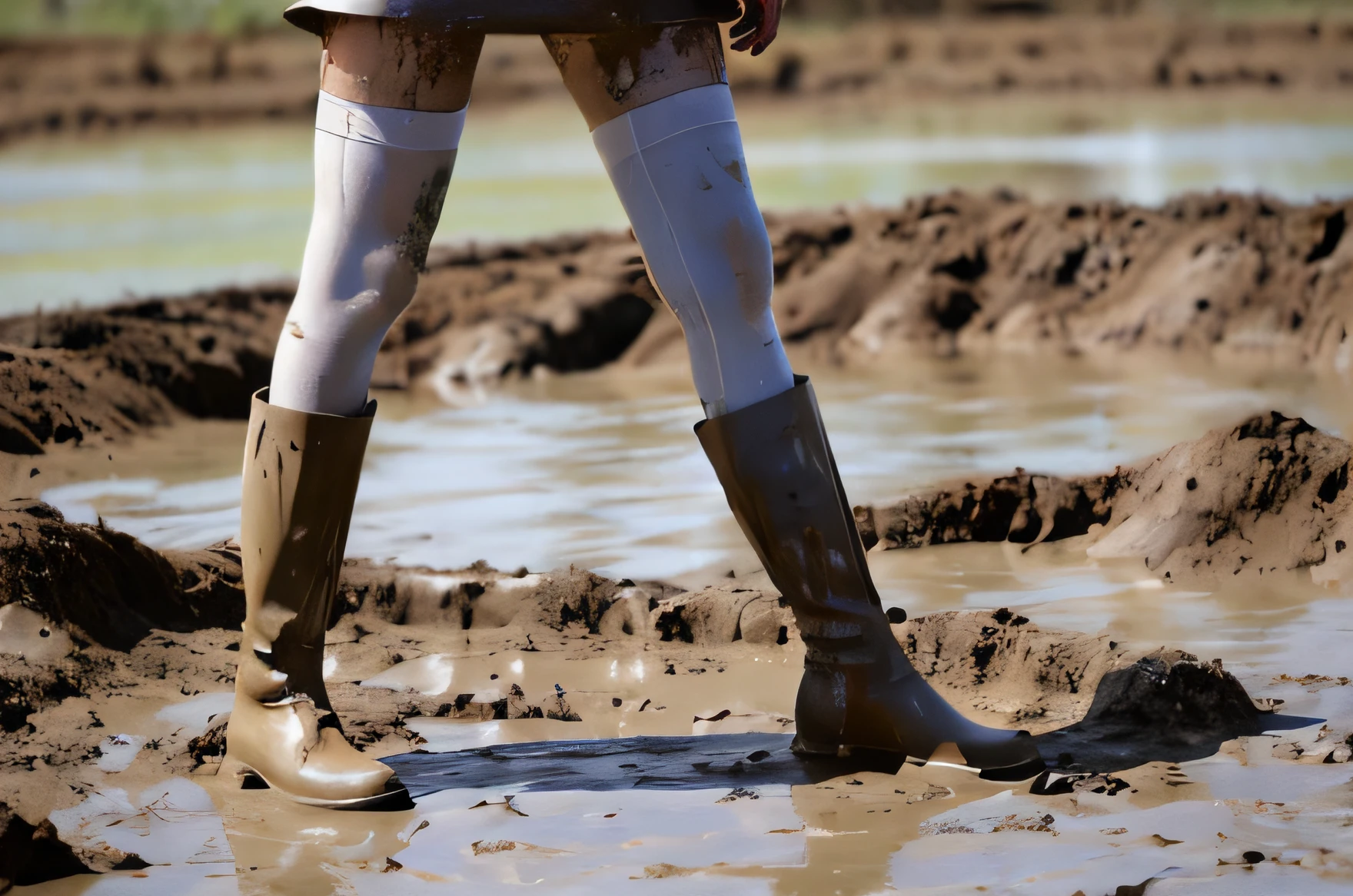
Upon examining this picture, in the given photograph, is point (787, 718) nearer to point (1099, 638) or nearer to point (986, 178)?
point (1099, 638)

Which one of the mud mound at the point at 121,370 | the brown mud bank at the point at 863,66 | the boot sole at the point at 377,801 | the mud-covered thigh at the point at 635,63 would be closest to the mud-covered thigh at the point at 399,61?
the mud-covered thigh at the point at 635,63

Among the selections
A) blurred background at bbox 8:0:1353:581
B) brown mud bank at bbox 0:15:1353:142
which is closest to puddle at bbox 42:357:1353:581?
blurred background at bbox 8:0:1353:581

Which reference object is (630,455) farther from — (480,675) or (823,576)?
(823,576)

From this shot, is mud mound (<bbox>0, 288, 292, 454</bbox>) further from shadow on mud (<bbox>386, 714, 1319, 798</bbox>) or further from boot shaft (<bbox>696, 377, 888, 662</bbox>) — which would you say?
boot shaft (<bbox>696, 377, 888, 662</bbox>)

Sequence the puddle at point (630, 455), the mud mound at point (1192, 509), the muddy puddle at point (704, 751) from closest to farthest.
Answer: the muddy puddle at point (704, 751) < the mud mound at point (1192, 509) < the puddle at point (630, 455)

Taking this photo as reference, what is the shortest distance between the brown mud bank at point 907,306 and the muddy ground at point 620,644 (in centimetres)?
223

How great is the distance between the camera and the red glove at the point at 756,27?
1.77 meters

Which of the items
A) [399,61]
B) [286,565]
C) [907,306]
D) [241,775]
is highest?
[399,61]

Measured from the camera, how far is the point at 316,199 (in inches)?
66.9

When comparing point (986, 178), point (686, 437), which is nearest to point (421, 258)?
point (686, 437)

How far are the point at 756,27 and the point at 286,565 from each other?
0.87 metres

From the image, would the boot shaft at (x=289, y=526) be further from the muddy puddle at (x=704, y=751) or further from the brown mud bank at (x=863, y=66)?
the brown mud bank at (x=863, y=66)

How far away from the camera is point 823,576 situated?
1.72 meters

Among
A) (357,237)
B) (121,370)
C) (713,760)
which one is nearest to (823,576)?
(713,760)
